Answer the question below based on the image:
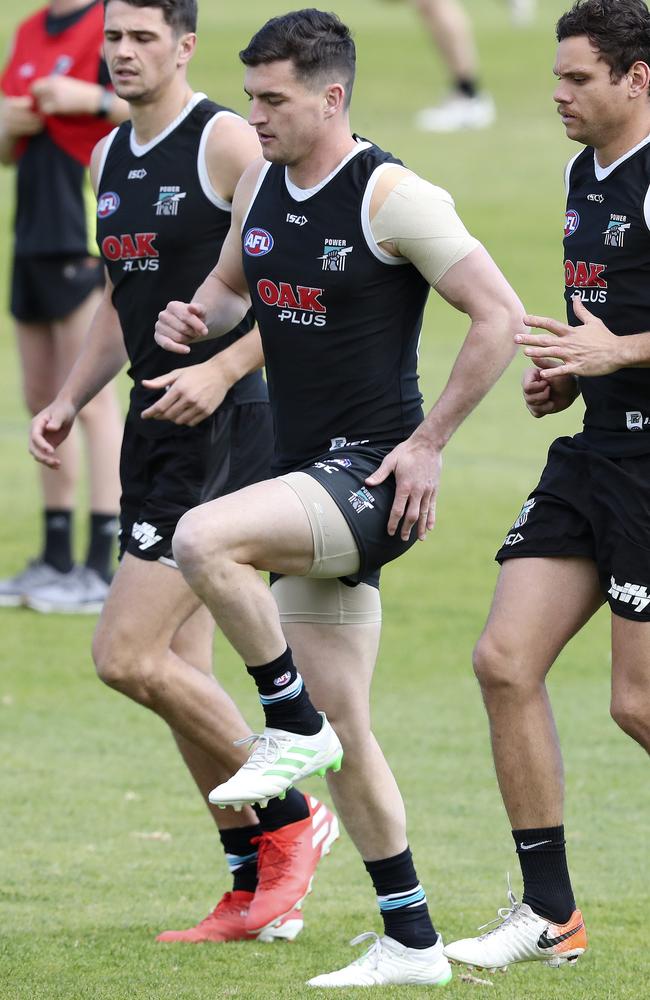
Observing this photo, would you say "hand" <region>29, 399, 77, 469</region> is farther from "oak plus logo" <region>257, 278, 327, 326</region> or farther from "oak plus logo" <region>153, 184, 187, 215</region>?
"oak plus logo" <region>257, 278, 327, 326</region>

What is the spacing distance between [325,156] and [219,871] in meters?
2.78

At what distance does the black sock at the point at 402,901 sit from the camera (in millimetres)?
5141

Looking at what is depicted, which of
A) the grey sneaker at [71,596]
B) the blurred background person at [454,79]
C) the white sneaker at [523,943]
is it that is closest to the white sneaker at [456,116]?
the blurred background person at [454,79]

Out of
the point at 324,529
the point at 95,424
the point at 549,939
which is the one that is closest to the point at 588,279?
the point at 324,529

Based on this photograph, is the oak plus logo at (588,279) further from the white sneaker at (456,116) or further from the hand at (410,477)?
the white sneaker at (456,116)

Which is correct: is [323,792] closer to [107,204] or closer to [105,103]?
[107,204]

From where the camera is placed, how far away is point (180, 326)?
5.06 m

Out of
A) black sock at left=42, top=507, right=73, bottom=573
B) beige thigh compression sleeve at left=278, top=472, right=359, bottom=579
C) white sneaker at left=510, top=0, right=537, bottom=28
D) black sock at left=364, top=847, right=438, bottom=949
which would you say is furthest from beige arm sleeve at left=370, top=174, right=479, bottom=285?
white sneaker at left=510, top=0, right=537, bottom=28

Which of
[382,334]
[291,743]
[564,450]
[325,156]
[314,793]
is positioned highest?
[325,156]

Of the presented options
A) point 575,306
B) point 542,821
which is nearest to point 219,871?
point 542,821

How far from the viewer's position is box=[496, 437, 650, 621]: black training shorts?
15.9 feet

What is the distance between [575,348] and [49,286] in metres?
5.44

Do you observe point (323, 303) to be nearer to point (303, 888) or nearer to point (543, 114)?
point (303, 888)

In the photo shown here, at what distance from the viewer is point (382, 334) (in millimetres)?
4988
